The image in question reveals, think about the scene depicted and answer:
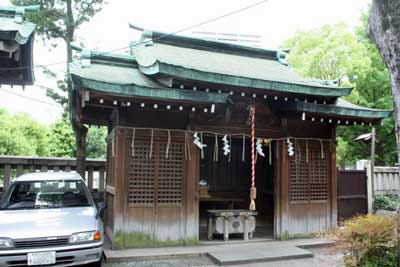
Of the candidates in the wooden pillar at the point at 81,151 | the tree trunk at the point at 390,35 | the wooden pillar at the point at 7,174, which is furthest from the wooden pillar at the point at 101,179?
the tree trunk at the point at 390,35

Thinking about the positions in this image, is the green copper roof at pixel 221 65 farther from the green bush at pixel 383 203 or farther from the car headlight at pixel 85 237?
the green bush at pixel 383 203

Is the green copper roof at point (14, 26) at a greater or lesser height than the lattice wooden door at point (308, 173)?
greater

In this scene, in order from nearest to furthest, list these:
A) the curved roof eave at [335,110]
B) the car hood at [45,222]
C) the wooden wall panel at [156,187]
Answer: the car hood at [45,222] < the wooden wall panel at [156,187] < the curved roof eave at [335,110]

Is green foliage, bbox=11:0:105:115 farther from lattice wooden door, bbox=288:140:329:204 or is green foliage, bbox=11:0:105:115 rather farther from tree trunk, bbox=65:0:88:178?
lattice wooden door, bbox=288:140:329:204

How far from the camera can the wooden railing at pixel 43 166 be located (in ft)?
29.9

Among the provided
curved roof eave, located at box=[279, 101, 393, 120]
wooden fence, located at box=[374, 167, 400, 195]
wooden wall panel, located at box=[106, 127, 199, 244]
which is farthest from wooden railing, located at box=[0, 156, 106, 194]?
wooden fence, located at box=[374, 167, 400, 195]

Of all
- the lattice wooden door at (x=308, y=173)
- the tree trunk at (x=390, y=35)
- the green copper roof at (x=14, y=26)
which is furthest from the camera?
the lattice wooden door at (x=308, y=173)

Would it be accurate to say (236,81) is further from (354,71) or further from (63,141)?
(63,141)

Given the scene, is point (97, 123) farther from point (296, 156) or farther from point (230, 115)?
point (296, 156)

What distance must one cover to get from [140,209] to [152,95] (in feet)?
8.20

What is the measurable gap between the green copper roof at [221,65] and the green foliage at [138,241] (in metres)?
3.45

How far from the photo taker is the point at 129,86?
255 inches

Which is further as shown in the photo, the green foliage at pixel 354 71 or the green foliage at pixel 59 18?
the green foliage at pixel 354 71

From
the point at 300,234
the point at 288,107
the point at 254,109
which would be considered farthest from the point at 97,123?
the point at 300,234
